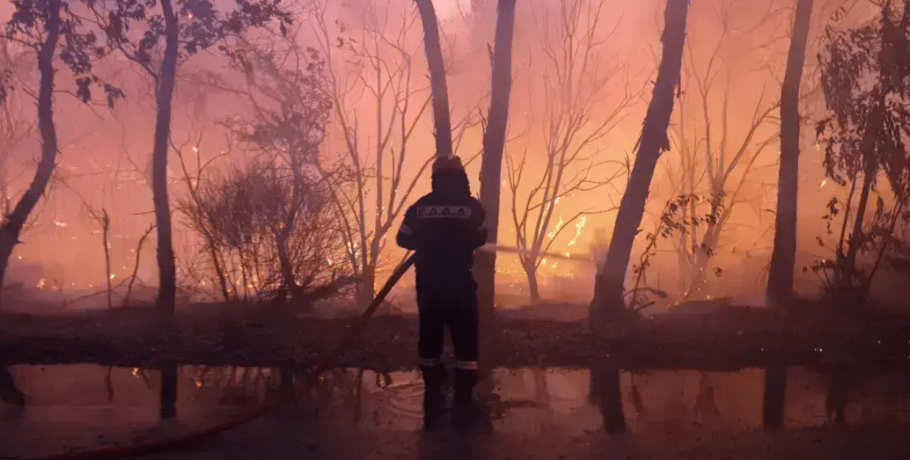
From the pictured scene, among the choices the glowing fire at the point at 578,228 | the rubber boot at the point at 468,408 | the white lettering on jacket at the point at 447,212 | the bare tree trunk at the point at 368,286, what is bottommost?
the rubber boot at the point at 468,408

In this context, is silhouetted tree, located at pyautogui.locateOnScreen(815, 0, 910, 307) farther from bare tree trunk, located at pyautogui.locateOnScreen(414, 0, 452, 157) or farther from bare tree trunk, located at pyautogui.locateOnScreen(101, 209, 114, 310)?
bare tree trunk, located at pyautogui.locateOnScreen(101, 209, 114, 310)

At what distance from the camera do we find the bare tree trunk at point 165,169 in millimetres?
9555

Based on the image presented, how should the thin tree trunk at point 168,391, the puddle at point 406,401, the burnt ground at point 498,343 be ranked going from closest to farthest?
1. the puddle at point 406,401
2. the thin tree trunk at point 168,391
3. the burnt ground at point 498,343

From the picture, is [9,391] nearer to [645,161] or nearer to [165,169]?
[165,169]

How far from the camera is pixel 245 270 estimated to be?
8.79m

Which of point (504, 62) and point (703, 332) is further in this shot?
point (504, 62)

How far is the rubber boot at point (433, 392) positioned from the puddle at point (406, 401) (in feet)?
0.23

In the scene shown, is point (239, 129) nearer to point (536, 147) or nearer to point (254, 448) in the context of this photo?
point (536, 147)

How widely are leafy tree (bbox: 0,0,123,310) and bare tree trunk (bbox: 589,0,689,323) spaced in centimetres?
804

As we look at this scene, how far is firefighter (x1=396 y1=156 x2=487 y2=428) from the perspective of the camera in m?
5.35

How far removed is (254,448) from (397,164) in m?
13.9

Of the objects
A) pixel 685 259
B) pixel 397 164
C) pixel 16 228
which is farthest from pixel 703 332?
pixel 685 259

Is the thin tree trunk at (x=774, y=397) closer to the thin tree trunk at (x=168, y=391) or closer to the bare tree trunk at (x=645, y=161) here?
the bare tree trunk at (x=645, y=161)

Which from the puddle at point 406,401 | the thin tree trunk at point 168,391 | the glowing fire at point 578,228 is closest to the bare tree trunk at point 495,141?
the puddle at point 406,401
